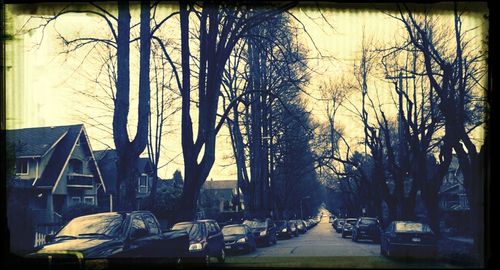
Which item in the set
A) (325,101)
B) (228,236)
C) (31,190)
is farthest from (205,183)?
(31,190)

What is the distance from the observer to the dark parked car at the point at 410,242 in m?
14.4

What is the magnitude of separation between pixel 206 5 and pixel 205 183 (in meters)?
6.16

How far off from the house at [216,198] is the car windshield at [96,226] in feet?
18.3

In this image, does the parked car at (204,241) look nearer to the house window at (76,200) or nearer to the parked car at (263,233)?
the parked car at (263,233)

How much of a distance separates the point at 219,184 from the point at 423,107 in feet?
24.2

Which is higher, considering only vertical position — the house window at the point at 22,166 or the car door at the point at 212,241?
the house window at the point at 22,166

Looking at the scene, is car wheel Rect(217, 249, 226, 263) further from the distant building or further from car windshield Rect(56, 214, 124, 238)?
the distant building

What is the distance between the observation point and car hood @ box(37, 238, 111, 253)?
1207 centimetres

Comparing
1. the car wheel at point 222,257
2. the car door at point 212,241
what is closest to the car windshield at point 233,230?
the car door at point 212,241

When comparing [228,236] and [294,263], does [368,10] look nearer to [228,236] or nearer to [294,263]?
[294,263]

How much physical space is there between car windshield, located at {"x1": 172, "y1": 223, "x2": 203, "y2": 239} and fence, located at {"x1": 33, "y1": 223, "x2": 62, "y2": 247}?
3.16 metres

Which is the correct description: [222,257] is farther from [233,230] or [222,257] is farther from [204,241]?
[233,230]

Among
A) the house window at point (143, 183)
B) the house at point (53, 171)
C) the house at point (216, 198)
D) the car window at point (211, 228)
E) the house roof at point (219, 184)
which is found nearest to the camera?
the house at point (53, 171)

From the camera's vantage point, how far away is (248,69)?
66.6ft
